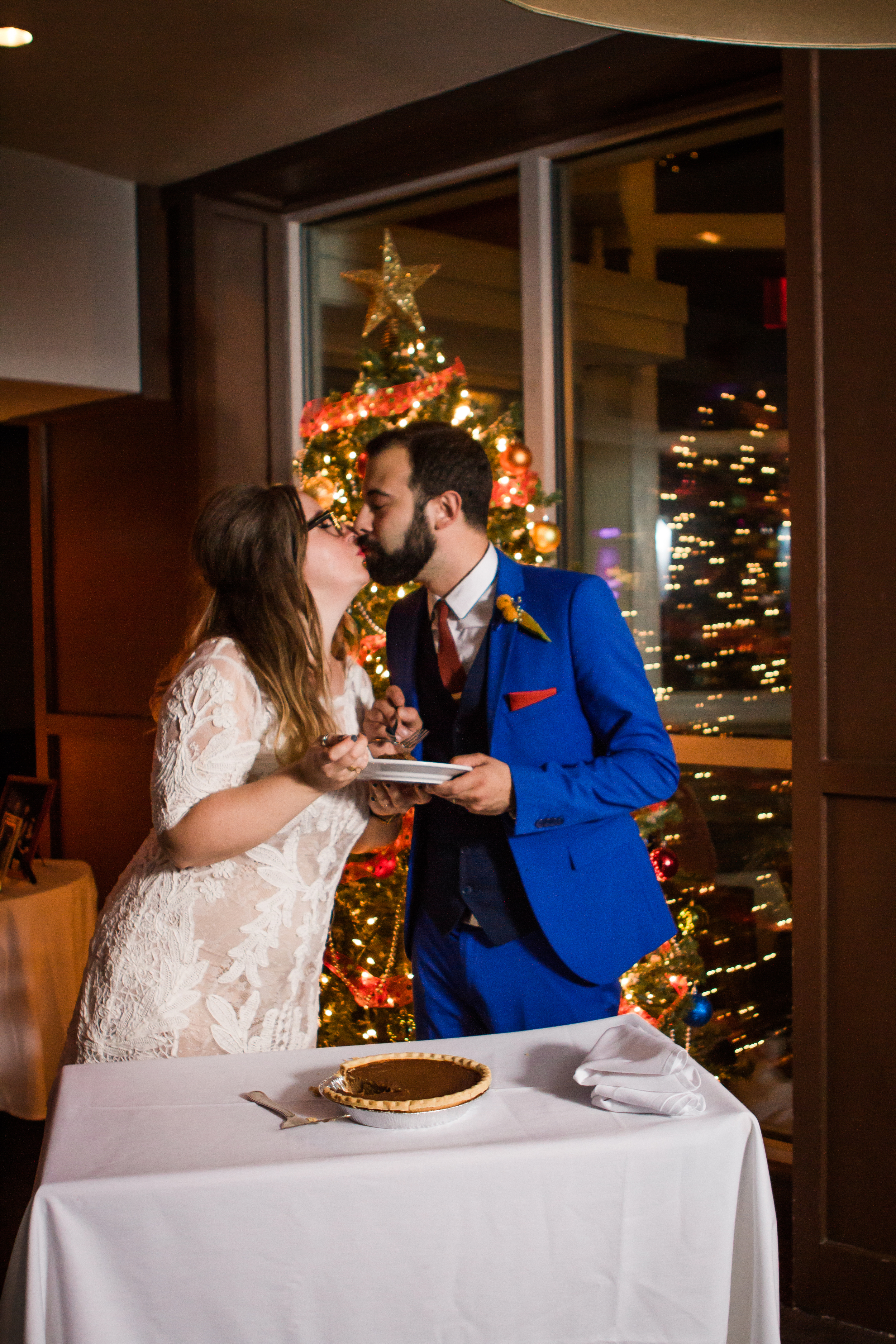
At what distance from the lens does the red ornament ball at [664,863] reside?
3332 millimetres

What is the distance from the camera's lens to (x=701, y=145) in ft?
12.2

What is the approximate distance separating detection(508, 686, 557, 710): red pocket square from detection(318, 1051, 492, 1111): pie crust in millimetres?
718

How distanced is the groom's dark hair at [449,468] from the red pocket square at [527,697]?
16.7 inches

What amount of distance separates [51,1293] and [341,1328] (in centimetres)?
31

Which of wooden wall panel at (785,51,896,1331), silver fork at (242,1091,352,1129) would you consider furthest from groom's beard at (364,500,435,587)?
silver fork at (242,1091,352,1129)

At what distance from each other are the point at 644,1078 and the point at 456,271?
3564 mm

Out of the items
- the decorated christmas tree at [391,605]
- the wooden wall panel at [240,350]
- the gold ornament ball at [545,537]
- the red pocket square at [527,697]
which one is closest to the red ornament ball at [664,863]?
the decorated christmas tree at [391,605]

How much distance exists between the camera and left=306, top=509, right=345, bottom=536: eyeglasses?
2088 mm

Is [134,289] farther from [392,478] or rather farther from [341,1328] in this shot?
[341,1328]

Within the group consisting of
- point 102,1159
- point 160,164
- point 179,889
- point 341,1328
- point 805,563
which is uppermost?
point 160,164

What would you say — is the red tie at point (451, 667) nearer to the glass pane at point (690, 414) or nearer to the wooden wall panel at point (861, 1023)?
the wooden wall panel at point (861, 1023)

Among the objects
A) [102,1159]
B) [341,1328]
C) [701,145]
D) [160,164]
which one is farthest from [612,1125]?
[160,164]

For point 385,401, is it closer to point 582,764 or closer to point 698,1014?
point 582,764

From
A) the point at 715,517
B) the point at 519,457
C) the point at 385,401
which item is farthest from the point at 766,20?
the point at 715,517
